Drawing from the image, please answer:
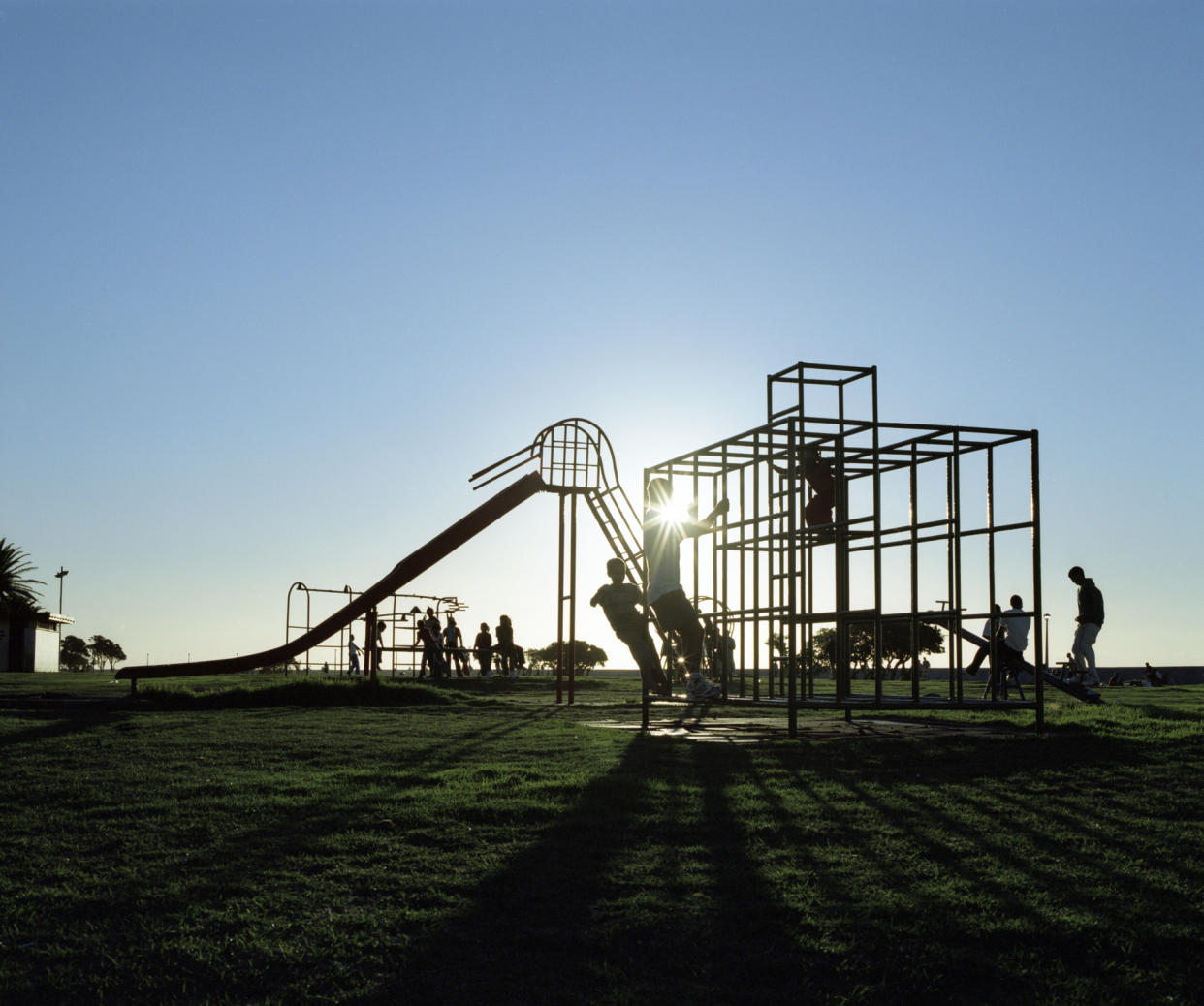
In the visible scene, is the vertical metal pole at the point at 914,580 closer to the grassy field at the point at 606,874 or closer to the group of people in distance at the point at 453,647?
the grassy field at the point at 606,874

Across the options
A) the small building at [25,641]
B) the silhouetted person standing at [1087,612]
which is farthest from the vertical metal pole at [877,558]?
the small building at [25,641]

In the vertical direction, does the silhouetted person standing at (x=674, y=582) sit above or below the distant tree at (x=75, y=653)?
above

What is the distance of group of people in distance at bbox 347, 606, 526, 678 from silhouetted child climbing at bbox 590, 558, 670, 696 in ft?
72.9

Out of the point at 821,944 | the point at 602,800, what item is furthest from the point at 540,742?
the point at 821,944

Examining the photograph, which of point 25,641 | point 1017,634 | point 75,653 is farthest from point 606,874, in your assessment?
point 75,653

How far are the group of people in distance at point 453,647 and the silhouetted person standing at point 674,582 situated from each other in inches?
876

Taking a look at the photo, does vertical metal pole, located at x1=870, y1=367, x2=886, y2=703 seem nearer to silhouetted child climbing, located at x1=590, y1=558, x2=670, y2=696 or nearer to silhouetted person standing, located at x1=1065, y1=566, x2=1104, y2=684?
silhouetted child climbing, located at x1=590, y1=558, x2=670, y2=696

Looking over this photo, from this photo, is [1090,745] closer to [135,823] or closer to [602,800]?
[602,800]

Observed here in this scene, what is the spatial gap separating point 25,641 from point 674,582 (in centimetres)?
4944

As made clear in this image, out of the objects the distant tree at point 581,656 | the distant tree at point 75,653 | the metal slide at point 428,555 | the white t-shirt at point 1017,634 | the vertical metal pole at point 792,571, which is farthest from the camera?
the distant tree at point 75,653

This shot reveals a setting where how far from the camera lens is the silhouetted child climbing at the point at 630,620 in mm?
13047

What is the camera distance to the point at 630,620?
13.2 meters

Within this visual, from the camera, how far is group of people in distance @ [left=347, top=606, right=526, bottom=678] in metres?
35.7

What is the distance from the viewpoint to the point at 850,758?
10070 mm
